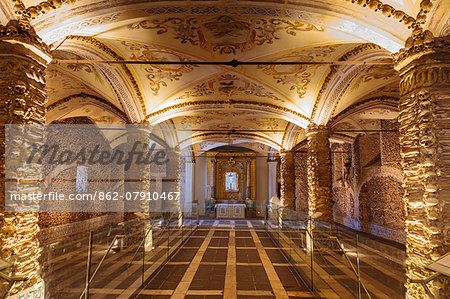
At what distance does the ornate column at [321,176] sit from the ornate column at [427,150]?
439cm

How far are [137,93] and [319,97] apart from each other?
5563 millimetres

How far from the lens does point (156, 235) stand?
22.9 feet

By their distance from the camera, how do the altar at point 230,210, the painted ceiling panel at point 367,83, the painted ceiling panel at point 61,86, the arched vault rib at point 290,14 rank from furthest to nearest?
the altar at point 230,210 → the painted ceiling panel at point 61,86 → the painted ceiling panel at point 367,83 → the arched vault rib at point 290,14

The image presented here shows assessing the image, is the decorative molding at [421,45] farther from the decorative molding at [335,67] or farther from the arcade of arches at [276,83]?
the decorative molding at [335,67]

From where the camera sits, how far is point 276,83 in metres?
8.25

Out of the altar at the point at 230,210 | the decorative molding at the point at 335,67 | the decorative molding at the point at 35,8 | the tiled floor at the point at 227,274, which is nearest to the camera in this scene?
the decorative molding at the point at 35,8

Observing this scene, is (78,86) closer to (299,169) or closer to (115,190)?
(115,190)

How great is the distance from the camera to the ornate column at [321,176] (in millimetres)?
8133

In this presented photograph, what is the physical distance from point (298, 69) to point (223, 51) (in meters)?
2.31

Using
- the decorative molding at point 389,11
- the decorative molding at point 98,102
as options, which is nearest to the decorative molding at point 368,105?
the decorative molding at point 389,11

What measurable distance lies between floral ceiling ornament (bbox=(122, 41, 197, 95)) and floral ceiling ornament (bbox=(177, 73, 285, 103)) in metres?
0.91

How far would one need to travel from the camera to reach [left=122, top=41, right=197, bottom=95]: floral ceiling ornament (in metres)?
6.26

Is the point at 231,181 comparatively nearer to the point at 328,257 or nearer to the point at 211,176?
the point at 211,176

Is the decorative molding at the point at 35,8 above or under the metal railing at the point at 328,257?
above
